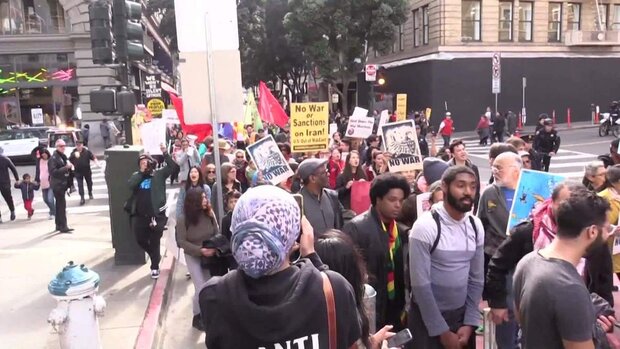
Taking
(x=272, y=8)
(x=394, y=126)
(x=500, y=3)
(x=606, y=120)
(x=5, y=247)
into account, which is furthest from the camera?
(x=272, y=8)

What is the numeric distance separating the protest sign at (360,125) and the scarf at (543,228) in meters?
7.90

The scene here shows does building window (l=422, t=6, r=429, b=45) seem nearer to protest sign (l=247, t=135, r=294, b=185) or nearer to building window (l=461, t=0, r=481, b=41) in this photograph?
building window (l=461, t=0, r=481, b=41)

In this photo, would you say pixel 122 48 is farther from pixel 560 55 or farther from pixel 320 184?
pixel 560 55

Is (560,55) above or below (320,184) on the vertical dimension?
above

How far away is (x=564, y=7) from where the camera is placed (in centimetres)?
3478

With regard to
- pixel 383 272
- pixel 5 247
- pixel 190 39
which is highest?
pixel 190 39

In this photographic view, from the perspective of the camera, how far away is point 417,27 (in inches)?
1431

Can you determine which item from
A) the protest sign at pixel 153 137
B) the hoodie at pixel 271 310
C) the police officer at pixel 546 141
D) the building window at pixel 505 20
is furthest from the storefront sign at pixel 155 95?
the building window at pixel 505 20

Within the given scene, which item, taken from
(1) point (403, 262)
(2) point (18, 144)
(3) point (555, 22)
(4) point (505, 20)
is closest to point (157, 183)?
(1) point (403, 262)

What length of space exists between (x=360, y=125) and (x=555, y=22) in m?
28.4

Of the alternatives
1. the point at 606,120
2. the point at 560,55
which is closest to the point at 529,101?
the point at 560,55

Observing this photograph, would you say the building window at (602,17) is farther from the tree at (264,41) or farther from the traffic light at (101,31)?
the traffic light at (101,31)

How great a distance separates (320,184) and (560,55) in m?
33.6

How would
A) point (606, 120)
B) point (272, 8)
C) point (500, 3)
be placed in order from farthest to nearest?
1. point (272, 8)
2. point (500, 3)
3. point (606, 120)
